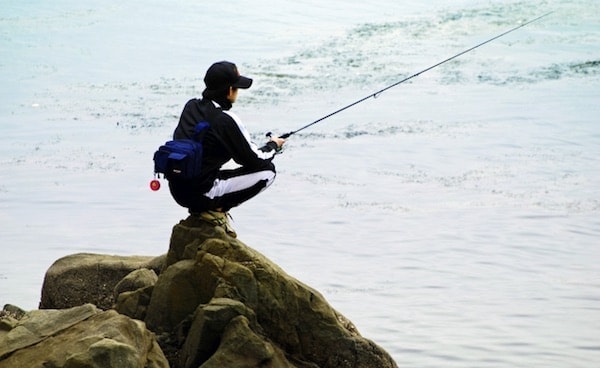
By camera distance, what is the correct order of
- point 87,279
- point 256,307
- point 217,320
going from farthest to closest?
1. point 87,279
2. point 256,307
3. point 217,320

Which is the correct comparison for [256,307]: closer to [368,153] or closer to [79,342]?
[79,342]

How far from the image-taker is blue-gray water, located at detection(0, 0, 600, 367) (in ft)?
46.9

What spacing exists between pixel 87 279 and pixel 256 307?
2.12 metres

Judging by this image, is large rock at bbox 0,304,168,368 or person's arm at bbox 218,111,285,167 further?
person's arm at bbox 218,111,285,167

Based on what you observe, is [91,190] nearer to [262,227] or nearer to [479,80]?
[262,227]

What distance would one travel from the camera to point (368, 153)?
19625 millimetres

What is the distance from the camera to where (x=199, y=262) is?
9508mm

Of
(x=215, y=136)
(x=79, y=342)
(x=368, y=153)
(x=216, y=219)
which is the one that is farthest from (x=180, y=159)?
(x=368, y=153)

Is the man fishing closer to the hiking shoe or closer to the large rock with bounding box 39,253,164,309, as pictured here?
the hiking shoe

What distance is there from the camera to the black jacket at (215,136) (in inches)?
384

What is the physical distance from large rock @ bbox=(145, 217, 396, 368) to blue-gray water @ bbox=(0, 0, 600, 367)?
9.19ft

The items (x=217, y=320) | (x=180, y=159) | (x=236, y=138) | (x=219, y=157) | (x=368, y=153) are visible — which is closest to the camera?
(x=217, y=320)

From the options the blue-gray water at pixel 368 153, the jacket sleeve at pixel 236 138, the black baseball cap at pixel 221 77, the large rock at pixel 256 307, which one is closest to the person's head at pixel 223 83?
the black baseball cap at pixel 221 77

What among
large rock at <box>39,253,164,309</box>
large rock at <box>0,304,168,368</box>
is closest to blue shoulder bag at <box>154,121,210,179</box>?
large rock at <box>0,304,168,368</box>
